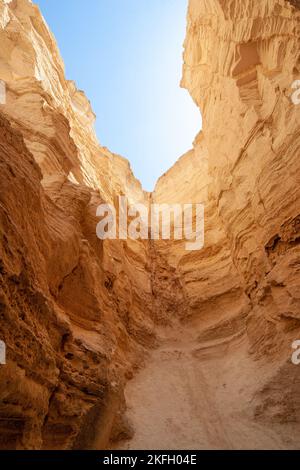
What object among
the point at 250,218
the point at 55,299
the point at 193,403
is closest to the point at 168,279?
the point at 250,218

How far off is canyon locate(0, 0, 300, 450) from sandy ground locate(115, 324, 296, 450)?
5 cm

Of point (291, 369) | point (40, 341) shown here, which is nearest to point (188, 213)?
point (291, 369)

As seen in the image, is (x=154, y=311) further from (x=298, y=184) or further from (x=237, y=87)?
(x=237, y=87)

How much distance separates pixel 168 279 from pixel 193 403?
782cm

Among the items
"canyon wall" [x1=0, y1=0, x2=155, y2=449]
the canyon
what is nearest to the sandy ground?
the canyon

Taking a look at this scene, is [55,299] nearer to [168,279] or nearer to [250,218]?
[250,218]

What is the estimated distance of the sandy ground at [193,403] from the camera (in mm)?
8023

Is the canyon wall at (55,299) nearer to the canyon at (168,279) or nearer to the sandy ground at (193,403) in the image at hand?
the canyon at (168,279)

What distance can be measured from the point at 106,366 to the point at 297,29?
13.1 metres

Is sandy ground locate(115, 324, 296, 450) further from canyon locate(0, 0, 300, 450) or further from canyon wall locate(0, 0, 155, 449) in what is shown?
canyon wall locate(0, 0, 155, 449)

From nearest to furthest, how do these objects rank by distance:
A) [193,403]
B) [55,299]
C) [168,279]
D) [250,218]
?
[55,299], [193,403], [250,218], [168,279]

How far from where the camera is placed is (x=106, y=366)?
7.68 m

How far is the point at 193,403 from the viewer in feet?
32.7

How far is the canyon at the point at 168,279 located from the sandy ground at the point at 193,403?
5 cm
